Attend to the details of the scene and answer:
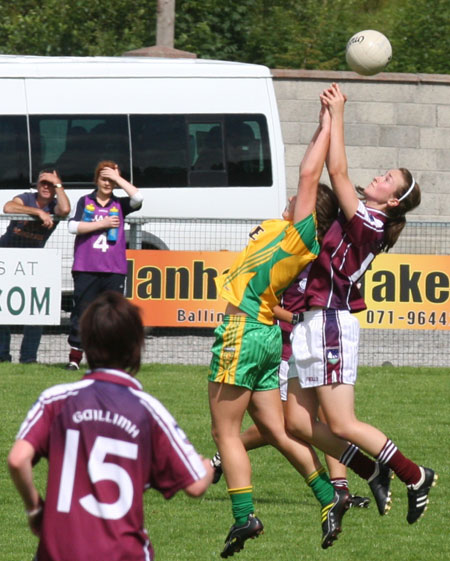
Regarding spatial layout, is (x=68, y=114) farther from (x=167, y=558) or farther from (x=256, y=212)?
(x=167, y=558)

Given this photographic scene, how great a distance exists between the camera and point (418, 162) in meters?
20.7

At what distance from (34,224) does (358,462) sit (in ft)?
23.7

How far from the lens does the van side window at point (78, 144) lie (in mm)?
15461

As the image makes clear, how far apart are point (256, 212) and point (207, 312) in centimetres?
304

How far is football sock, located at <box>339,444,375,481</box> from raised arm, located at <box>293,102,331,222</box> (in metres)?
1.27

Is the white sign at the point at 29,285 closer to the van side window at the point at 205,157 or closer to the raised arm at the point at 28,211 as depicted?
the raised arm at the point at 28,211

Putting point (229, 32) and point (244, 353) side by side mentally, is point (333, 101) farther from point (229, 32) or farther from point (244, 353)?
point (229, 32)

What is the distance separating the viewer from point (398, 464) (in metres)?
6.27

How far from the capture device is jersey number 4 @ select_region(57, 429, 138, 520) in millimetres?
3701

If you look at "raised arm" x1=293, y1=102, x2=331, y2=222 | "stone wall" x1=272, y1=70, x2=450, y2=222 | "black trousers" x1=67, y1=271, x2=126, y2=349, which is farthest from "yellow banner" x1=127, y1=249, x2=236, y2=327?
"stone wall" x1=272, y1=70, x2=450, y2=222

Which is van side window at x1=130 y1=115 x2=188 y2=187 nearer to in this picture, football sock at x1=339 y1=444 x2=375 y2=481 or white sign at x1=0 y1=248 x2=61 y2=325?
white sign at x1=0 y1=248 x2=61 y2=325

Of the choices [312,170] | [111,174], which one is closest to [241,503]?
[312,170]

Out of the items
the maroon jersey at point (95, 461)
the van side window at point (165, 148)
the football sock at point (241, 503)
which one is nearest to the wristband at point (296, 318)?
the football sock at point (241, 503)

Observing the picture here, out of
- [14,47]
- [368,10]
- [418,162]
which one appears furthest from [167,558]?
[368,10]
